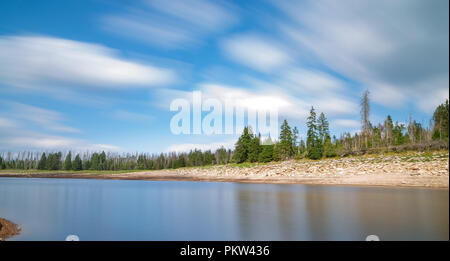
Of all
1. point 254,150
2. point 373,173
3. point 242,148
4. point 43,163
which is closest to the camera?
point 373,173

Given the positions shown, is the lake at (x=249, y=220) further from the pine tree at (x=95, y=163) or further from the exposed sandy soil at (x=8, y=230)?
the pine tree at (x=95, y=163)

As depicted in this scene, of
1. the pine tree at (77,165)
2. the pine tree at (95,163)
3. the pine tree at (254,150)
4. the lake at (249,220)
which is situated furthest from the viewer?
the pine tree at (95,163)

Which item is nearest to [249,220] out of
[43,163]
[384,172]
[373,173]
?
[384,172]

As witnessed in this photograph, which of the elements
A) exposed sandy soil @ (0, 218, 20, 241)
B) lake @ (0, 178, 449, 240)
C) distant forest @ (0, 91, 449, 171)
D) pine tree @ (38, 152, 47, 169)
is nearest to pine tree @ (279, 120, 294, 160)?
distant forest @ (0, 91, 449, 171)

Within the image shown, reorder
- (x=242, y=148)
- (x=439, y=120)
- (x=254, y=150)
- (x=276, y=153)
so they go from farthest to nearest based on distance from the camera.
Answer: (x=242, y=148) → (x=254, y=150) → (x=276, y=153) → (x=439, y=120)

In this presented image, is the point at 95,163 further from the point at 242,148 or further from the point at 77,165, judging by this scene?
the point at 242,148

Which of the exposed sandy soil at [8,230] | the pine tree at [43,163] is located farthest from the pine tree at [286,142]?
the pine tree at [43,163]

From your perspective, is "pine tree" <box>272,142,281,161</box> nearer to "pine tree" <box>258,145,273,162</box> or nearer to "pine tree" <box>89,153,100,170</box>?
"pine tree" <box>258,145,273,162</box>

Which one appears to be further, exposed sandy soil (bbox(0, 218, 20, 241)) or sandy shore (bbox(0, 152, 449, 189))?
sandy shore (bbox(0, 152, 449, 189))
